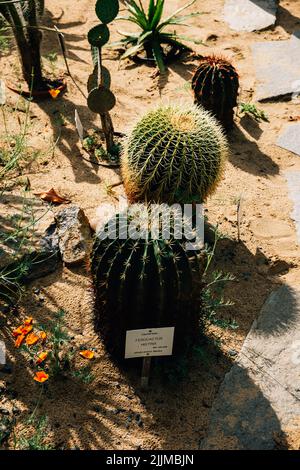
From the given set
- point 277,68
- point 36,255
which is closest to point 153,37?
point 277,68

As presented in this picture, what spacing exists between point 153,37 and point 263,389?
13.1 ft

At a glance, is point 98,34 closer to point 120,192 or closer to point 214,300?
point 120,192

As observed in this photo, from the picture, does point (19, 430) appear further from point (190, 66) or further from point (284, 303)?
point (190, 66)

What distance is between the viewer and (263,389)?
3.18 m

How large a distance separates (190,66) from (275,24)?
135cm

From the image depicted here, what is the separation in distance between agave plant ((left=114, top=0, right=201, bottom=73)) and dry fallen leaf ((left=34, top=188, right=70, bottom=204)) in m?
2.00

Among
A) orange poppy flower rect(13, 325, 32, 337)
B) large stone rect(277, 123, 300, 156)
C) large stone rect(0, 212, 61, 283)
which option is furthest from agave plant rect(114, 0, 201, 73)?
orange poppy flower rect(13, 325, 32, 337)

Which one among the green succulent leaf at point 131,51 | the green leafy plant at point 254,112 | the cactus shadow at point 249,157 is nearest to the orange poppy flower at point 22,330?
the cactus shadow at point 249,157

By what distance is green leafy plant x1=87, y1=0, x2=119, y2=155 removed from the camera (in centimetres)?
418

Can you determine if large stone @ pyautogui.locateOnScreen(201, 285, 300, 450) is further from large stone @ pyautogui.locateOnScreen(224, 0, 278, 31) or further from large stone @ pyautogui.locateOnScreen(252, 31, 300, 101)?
large stone @ pyautogui.locateOnScreen(224, 0, 278, 31)

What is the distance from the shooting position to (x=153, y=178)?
3.73m
